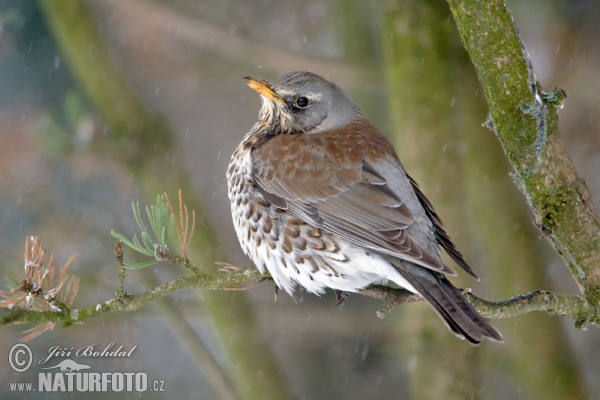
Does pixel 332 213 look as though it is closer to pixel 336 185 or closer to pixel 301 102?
pixel 336 185

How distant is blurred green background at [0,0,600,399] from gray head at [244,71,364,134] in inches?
21.8

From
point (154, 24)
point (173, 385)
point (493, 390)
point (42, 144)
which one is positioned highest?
point (154, 24)

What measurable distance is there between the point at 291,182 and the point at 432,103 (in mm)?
1287

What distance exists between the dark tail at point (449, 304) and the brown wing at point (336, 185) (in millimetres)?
175

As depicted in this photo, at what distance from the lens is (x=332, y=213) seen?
3447 millimetres

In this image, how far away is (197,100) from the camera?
6.84 metres

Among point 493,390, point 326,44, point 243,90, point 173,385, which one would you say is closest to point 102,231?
point 173,385

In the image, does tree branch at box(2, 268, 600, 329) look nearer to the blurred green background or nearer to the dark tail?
the dark tail

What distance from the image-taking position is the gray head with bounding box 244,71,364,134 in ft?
12.8

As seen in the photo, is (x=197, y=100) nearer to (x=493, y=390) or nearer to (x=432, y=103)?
(x=432, y=103)
